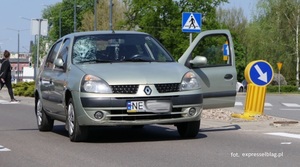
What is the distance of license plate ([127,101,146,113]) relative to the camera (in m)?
10.6

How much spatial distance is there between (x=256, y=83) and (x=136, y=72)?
5.10 m

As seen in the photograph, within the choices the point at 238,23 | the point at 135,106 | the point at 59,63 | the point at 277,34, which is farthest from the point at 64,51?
the point at 238,23

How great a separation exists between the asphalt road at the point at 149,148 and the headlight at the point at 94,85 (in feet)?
2.46

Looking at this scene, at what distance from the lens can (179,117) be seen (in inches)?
432

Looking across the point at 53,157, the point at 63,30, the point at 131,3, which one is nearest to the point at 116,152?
the point at 53,157

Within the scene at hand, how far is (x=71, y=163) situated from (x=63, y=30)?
10841 cm

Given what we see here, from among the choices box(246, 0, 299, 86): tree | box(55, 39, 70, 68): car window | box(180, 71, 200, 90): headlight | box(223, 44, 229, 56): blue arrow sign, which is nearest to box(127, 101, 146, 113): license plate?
box(180, 71, 200, 90): headlight

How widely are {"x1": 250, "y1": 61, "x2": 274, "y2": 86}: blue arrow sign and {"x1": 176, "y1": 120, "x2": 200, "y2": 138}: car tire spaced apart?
3.95 m

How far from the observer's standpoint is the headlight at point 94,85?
1059 cm

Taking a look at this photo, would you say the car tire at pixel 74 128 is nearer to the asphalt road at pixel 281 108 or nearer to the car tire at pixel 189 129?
the car tire at pixel 189 129

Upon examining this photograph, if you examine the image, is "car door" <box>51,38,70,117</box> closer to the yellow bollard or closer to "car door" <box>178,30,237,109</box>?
"car door" <box>178,30,237,109</box>

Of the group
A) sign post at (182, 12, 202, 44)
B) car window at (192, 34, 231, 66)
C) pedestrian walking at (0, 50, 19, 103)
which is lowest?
pedestrian walking at (0, 50, 19, 103)

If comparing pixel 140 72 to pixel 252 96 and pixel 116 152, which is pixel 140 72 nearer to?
pixel 116 152

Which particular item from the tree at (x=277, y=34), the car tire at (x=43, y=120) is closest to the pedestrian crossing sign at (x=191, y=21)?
the car tire at (x=43, y=120)
